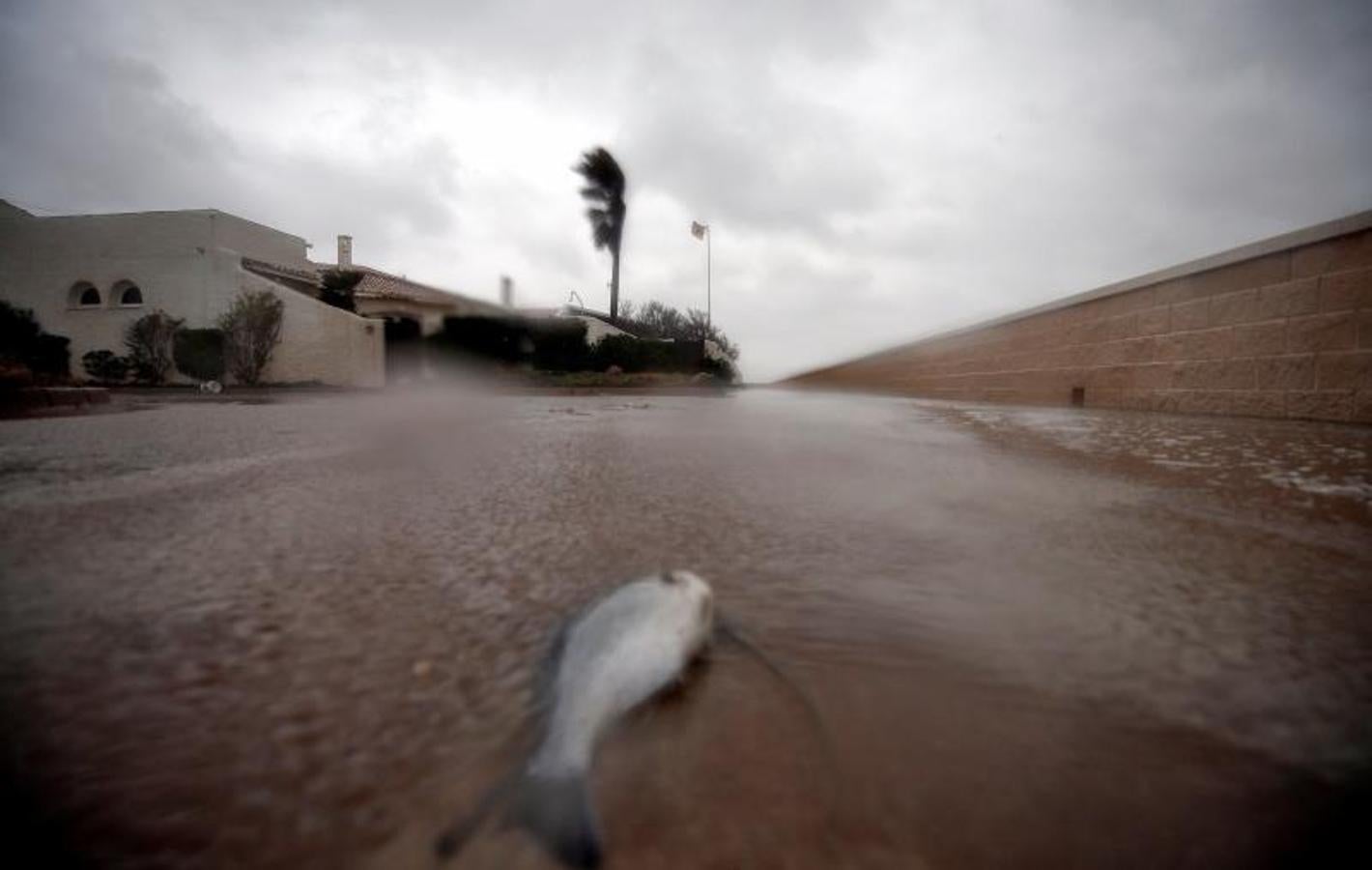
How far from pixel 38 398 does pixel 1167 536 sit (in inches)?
253

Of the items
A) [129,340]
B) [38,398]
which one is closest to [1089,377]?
[38,398]

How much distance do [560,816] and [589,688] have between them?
128 mm

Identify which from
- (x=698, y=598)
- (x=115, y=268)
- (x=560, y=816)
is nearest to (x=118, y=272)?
(x=115, y=268)

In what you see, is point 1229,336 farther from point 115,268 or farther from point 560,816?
point 115,268

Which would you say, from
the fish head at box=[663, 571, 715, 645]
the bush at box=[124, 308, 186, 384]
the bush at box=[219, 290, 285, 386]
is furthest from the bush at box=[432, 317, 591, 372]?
the fish head at box=[663, 571, 715, 645]

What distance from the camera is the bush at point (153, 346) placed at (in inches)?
581

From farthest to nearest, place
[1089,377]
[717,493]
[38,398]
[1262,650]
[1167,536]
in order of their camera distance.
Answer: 1. [1089,377]
2. [38,398]
3. [717,493]
4. [1167,536]
5. [1262,650]

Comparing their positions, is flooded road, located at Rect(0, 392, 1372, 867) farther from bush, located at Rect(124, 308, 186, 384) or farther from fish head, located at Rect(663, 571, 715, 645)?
bush, located at Rect(124, 308, 186, 384)

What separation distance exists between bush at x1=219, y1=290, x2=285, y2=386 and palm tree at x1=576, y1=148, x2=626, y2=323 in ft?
37.8

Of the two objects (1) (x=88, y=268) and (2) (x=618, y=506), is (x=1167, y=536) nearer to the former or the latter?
(2) (x=618, y=506)

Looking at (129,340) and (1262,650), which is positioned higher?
(129,340)

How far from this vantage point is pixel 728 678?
0.60m

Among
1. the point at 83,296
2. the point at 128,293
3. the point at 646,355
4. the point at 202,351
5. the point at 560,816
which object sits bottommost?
the point at 560,816

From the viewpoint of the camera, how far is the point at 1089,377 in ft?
A: 18.9
